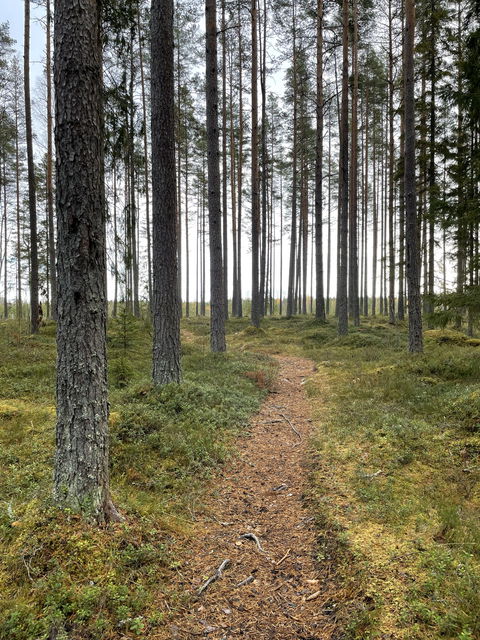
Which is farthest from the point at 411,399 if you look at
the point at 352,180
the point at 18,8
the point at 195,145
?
the point at 195,145

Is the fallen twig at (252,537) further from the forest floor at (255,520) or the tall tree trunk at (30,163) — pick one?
the tall tree trunk at (30,163)

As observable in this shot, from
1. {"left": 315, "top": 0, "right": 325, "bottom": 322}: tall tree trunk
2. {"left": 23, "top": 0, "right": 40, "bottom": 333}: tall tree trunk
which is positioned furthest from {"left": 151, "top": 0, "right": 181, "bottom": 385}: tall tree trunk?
{"left": 315, "top": 0, "right": 325, "bottom": 322}: tall tree trunk

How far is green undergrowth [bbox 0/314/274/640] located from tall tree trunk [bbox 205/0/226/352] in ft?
11.2

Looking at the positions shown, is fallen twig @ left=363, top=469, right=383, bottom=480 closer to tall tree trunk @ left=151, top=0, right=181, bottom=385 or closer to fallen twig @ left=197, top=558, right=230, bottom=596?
fallen twig @ left=197, top=558, right=230, bottom=596

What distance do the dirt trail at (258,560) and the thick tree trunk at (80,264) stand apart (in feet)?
3.41

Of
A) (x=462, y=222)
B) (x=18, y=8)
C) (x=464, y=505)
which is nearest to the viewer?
(x=464, y=505)

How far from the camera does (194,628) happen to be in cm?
258

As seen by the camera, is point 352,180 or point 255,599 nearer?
point 255,599

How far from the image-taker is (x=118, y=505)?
3.52 m

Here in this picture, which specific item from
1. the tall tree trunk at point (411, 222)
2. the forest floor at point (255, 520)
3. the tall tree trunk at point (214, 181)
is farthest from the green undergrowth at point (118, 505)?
the tall tree trunk at point (411, 222)

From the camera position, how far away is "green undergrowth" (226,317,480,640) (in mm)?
2457

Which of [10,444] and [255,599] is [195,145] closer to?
[10,444]

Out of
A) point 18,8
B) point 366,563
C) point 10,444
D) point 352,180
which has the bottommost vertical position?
point 366,563

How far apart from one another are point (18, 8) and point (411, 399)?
17.6 m
